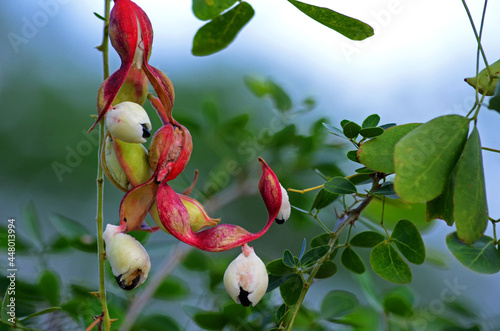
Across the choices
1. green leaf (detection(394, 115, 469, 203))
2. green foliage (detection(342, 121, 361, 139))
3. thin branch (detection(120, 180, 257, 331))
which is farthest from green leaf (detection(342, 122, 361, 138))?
thin branch (detection(120, 180, 257, 331))

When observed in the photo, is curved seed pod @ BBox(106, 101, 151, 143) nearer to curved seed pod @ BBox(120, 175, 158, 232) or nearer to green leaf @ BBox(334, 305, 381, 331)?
curved seed pod @ BBox(120, 175, 158, 232)

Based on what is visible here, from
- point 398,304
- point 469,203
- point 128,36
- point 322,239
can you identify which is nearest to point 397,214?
point 398,304

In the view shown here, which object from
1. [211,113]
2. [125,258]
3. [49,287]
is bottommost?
[49,287]

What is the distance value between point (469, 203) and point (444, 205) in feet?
0.15

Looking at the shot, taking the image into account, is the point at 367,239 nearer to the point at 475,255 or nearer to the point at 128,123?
the point at 475,255

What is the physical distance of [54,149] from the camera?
2217 millimetres

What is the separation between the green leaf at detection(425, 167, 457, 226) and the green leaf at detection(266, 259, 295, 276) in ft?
0.43

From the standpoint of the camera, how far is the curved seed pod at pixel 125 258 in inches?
14.9

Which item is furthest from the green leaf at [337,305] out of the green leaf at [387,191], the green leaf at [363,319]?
the green leaf at [387,191]

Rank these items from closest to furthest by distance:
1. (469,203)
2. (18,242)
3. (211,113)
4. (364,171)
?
(469,203), (364,171), (18,242), (211,113)

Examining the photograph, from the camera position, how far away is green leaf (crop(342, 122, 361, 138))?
46 centimetres

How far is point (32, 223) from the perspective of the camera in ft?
2.34

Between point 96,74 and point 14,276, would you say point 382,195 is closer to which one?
point 14,276

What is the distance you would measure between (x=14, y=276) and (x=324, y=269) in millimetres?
355
